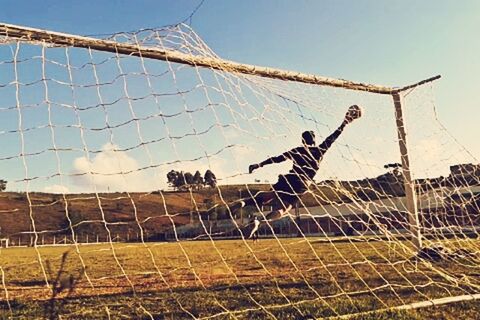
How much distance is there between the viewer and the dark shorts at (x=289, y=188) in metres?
6.11

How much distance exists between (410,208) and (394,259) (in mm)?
1642

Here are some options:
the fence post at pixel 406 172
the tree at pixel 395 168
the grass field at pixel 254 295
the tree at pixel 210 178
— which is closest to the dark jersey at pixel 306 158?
the grass field at pixel 254 295

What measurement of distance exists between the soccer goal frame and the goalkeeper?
0.92m

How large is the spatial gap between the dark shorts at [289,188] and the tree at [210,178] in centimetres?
120

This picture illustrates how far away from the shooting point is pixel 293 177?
20.9 feet

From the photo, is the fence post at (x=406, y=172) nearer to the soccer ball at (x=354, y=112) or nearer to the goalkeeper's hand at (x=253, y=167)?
the soccer ball at (x=354, y=112)

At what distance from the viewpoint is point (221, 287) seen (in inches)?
247

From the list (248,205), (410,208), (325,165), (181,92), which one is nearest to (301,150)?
(325,165)

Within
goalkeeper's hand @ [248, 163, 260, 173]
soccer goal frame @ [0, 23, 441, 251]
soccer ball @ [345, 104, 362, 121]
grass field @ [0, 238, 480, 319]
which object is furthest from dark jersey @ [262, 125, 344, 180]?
grass field @ [0, 238, 480, 319]

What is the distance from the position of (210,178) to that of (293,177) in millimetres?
1627

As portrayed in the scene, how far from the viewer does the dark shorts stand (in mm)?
6109

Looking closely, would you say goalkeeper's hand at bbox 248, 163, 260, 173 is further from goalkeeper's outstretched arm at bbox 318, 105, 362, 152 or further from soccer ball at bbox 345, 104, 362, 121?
soccer ball at bbox 345, 104, 362, 121

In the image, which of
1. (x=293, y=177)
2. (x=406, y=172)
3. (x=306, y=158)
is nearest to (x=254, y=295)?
(x=293, y=177)

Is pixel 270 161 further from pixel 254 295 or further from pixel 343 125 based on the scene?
pixel 254 295
